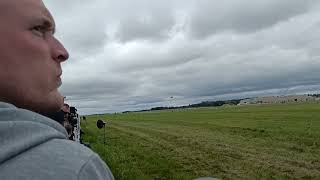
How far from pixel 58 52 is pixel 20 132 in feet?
1.17

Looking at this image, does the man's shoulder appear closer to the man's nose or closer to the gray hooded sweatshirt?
the gray hooded sweatshirt

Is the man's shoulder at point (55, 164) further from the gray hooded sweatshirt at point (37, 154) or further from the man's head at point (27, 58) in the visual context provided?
the man's head at point (27, 58)

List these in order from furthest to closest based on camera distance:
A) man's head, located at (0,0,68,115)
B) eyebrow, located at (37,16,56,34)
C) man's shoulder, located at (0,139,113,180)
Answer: eyebrow, located at (37,16,56,34) → man's head, located at (0,0,68,115) → man's shoulder, located at (0,139,113,180)

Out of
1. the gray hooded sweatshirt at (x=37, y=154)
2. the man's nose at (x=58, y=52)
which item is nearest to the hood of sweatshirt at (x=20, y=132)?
the gray hooded sweatshirt at (x=37, y=154)

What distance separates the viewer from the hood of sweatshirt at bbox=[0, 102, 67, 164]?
1127 millimetres

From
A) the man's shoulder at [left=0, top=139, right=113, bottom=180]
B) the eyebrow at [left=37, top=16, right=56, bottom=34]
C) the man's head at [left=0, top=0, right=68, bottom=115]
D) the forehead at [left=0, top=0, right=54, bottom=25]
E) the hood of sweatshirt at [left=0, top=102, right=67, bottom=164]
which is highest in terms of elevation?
the forehead at [left=0, top=0, right=54, bottom=25]

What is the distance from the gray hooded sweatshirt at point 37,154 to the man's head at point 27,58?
13 cm

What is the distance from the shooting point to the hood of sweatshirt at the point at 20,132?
3.70 ft

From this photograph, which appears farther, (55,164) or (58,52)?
→ (58,52)

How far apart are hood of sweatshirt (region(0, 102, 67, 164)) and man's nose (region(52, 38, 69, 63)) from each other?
0.83 ft

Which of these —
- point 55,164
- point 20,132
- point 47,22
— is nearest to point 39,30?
point 47,22

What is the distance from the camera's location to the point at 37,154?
1129mm

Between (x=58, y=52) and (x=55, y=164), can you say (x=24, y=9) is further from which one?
(x=55, y=164)

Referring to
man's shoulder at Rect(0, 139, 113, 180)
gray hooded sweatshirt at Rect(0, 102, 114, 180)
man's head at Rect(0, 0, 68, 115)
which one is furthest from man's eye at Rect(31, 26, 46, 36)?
man's shoulder at Rect(0, 139, 113, 180)
